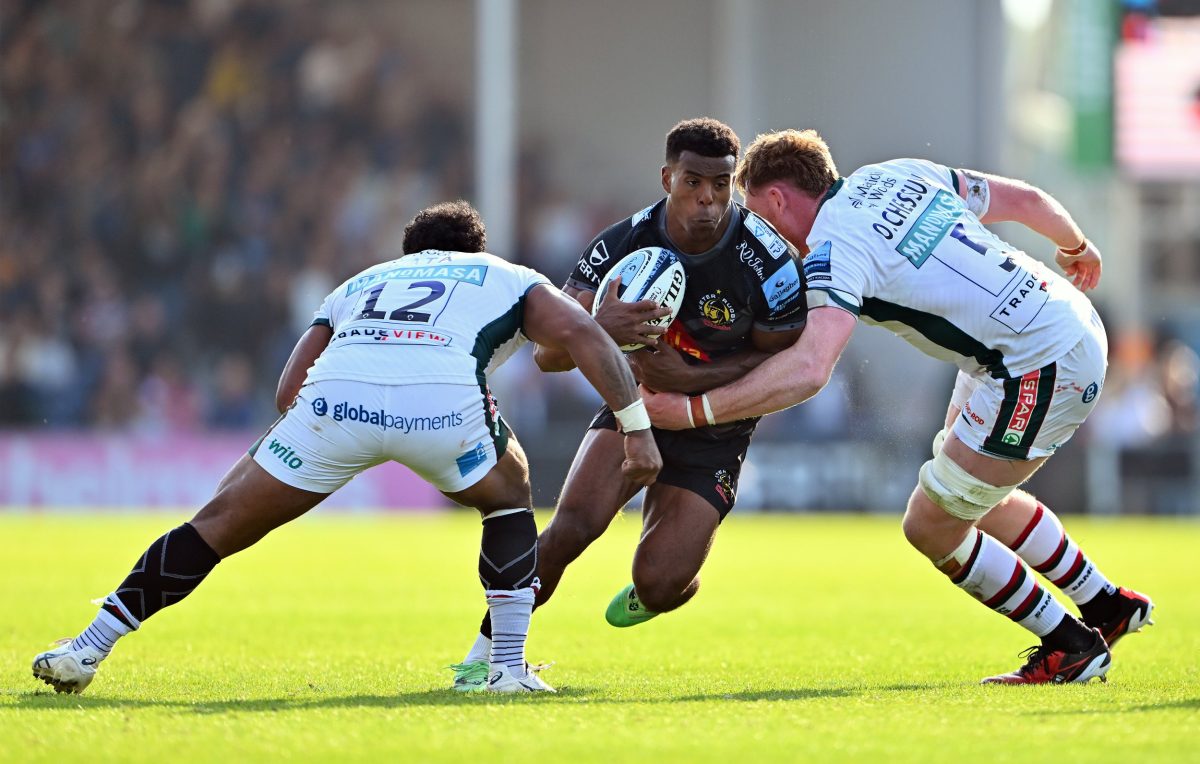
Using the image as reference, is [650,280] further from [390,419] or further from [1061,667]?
[1061,667]

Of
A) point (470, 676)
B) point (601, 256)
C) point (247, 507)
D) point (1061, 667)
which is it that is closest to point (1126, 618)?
point (1061, 667)

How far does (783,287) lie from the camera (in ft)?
23.6

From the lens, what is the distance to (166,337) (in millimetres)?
23109

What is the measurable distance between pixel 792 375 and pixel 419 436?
1.62 m

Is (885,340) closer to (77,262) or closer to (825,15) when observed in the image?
(825,15)

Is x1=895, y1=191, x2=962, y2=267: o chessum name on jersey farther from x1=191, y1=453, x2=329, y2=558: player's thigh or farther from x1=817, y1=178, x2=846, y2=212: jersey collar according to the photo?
x1=191, y1=453, x2=329, y2=558: player's thigh

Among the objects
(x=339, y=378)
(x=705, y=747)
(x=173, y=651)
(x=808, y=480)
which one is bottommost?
(x=808, y=480)

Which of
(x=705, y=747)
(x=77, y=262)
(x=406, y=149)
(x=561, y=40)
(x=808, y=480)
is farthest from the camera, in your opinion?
(x=561, y=40)

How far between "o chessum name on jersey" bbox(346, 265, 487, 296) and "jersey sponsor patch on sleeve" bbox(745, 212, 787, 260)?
139 centimetres

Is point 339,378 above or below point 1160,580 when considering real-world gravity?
above

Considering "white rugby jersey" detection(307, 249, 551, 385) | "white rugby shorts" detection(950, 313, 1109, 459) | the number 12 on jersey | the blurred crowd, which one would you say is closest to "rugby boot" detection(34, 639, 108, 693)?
"white rugby jersey" detection(307, 249, 551, 385)

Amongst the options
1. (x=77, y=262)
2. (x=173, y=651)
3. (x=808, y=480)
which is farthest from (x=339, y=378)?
(x=77, y=262)

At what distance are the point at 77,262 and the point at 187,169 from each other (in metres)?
2.15

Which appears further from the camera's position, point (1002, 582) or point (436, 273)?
point (1002, 582)
